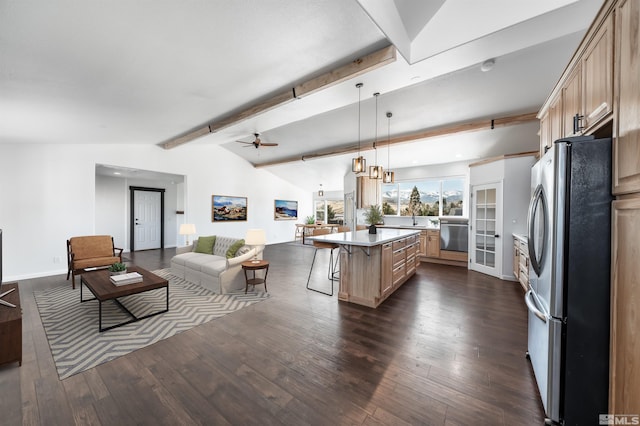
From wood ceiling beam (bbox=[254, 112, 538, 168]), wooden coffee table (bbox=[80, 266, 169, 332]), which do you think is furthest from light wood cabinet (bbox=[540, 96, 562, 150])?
wooden coffee table (bbox=[80, 266, 169, 332])

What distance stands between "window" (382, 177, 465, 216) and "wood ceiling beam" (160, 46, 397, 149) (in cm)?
531

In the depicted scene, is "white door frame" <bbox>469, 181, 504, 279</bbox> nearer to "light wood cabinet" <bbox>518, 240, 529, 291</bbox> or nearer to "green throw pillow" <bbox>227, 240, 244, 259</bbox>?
"light wood cabinet" <bbox>518, 240, 529, 291</bbox>

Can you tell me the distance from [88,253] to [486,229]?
26.1ft

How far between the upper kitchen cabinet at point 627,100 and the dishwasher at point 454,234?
5.02m

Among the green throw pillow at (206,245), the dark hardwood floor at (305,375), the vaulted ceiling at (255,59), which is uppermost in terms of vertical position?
the vaulted ceiling at (255,59)

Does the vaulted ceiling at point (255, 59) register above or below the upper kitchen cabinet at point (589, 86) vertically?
above

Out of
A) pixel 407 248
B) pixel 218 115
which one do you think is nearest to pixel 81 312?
pixel 218 115

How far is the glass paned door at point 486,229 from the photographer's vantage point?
4.91 metres

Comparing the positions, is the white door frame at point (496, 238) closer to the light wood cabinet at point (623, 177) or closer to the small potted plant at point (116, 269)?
the light wood cabinet at point (623, 177)

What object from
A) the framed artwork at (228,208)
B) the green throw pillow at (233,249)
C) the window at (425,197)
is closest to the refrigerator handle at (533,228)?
the green throw pillow at (233,249)

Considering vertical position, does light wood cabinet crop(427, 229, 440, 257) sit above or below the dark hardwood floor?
above

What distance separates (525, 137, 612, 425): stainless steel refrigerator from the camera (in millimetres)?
1340

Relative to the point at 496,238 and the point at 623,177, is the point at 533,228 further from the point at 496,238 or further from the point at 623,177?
the point at 496,238

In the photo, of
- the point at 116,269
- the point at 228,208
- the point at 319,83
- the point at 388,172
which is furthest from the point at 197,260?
the point at 228,208
